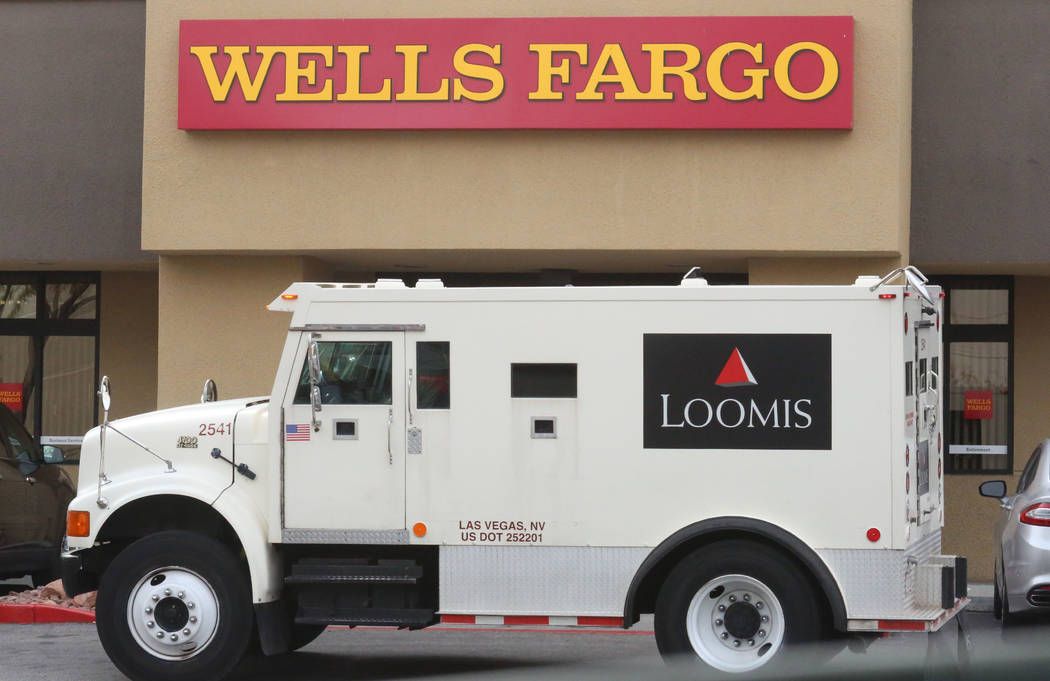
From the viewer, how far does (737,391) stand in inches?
335

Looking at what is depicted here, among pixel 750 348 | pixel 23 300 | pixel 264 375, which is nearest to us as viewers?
pixel 750 348

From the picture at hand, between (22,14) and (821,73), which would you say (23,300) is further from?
(821,73)

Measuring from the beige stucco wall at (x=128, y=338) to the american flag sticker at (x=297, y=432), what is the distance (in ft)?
28.5

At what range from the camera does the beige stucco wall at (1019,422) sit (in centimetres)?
1555

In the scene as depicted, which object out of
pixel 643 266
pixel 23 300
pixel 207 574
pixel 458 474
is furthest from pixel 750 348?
pixel 23 300

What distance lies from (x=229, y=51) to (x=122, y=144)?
2.18m

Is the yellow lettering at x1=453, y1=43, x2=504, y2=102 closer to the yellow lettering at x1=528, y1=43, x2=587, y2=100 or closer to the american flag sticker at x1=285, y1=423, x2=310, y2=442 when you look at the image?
the yellow lettering at x1=528, y1=43, x2=587, y2=100

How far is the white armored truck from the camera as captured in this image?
8.35 metres

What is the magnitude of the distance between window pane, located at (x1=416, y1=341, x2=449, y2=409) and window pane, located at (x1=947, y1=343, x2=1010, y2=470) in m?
8.72

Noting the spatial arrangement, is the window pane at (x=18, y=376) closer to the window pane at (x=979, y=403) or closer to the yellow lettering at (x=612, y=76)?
the yellow lettering at (x=612, y=76)

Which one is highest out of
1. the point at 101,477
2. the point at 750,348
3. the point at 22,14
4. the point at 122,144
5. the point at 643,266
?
the point at 22,14

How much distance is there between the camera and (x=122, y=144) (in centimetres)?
1532

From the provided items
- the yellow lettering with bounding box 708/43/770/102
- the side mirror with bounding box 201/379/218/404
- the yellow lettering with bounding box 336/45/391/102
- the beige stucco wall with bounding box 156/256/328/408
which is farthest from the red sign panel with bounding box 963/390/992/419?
the side mirror with bounding box 201/379/218/404

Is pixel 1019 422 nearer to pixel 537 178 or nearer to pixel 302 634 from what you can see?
pixel 537 178
